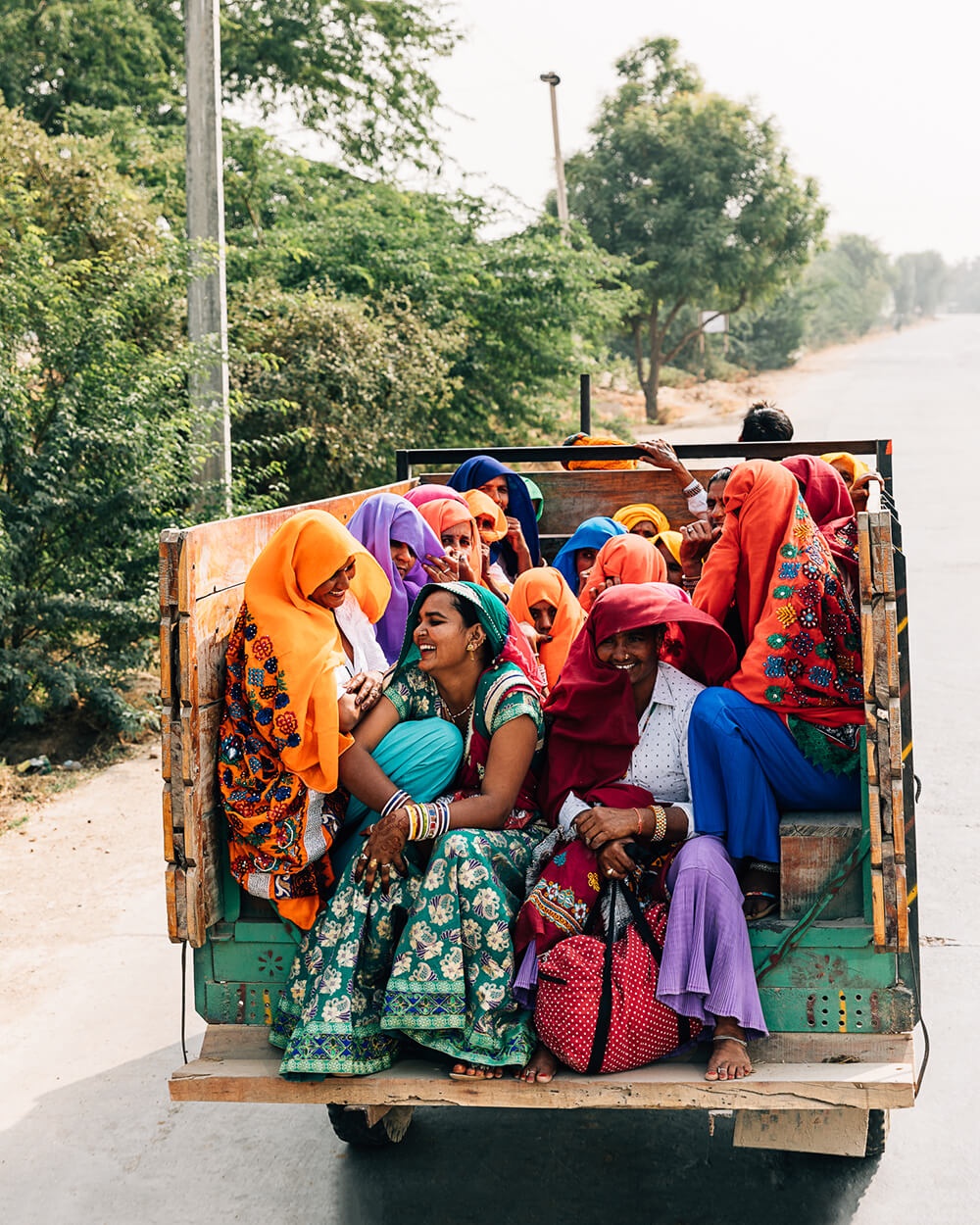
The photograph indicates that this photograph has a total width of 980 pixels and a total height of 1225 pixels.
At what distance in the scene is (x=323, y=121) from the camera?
1897 centimetres

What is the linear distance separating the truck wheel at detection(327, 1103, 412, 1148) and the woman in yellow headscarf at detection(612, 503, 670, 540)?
2.94m

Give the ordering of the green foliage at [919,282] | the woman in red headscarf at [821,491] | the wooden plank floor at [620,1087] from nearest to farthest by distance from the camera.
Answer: the wooden plank floor at [620,1087], the woman in red headscarf at [821,491], the green foliage at [919,282]

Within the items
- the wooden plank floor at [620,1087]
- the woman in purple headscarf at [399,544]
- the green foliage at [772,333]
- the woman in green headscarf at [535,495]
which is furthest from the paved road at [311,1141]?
the green foliage at [772,333]

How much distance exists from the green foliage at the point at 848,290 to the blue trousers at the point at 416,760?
187 ft

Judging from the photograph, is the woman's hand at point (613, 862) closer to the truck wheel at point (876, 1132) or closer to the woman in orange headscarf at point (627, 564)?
the truck wheel at point (876, 1132)

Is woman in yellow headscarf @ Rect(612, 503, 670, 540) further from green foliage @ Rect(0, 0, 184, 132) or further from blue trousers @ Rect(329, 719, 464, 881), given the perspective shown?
green foliage @ Rect(0, 0, 184, 132)

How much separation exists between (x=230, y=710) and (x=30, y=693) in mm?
5003

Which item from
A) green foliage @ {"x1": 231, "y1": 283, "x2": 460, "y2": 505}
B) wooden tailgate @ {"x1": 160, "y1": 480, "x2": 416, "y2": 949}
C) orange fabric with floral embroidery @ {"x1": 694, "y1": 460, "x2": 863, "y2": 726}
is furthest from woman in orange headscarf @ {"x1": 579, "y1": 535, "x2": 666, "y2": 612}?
green foliage @ {"x1": 231, "y1": 283, "x2": 460, "y2": 505}

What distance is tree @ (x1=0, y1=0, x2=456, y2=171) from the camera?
662 inches

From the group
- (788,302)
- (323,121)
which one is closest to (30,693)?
(323,121)

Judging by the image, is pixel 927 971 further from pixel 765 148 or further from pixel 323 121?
pixel 765 148

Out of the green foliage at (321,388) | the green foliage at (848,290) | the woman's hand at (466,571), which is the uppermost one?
the green foliage at (848,290)

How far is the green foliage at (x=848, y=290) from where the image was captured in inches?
2783

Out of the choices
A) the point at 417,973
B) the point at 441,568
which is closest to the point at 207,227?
the point at 441,568
